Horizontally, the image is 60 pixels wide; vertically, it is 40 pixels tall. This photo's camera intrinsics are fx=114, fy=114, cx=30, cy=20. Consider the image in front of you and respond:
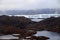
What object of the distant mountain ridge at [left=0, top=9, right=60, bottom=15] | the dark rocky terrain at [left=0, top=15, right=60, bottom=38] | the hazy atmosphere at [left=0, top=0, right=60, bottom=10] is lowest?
the dark rocky terrain at [left=0, top=15, right=60, bottom=38]

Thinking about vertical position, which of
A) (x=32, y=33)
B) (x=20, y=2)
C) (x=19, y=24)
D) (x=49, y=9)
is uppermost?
(x=20, y=2)

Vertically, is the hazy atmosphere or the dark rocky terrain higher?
the hazy atmosphere

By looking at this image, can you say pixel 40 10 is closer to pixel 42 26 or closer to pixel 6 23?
pixel 42 26

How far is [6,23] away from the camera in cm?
121

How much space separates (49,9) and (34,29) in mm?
264

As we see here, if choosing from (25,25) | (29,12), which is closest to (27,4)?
(29,12)

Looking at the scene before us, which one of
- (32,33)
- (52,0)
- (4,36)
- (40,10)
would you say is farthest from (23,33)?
(52,0)

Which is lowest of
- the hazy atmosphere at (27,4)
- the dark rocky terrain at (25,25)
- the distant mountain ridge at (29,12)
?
the dark rocky terrain at (25,25)

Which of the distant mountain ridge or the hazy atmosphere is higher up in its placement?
the hazy atmosphere

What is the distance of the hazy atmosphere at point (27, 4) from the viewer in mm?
1215

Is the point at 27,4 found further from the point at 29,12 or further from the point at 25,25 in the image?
the point at 25,25

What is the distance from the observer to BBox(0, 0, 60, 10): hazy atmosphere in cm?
121

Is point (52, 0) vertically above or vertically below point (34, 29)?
above

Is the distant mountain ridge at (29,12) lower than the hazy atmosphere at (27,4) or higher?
lower
